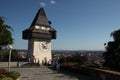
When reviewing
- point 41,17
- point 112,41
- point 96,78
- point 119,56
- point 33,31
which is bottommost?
point 96,78

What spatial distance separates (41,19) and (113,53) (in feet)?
80.2

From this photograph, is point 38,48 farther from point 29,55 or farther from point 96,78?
point 96,78

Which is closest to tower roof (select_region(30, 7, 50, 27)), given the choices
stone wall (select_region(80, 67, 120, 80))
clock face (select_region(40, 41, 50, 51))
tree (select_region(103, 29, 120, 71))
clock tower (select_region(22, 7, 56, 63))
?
clock tower (select_region(22, 7, 56, 63))

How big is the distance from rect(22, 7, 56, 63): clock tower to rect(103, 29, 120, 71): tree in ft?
60.7

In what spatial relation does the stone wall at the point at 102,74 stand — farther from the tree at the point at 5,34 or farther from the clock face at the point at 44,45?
the clock face at the point at 44,45

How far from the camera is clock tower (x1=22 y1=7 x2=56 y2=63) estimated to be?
46531 mm

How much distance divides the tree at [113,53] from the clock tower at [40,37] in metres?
18.5

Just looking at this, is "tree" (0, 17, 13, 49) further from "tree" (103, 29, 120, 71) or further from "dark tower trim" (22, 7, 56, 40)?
"dark tower trim" (22, 7, 56, 40)

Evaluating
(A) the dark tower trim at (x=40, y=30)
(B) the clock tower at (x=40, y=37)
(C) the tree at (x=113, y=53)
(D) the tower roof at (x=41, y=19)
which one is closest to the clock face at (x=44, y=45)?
(B) the clock tower at (x=40, y=37)

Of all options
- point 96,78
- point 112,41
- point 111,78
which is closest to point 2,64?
point 112,41

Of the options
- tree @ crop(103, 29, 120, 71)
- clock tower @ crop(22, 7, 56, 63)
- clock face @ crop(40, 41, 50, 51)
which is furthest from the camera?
clock face @ crop(40, 41, 50, 51)

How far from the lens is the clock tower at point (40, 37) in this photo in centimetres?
4653

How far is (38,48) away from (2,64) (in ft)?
40.4

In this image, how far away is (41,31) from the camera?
47.8 metres
